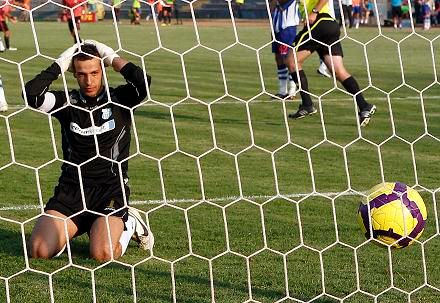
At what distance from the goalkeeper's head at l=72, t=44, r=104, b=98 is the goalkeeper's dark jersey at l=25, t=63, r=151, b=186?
98 mm

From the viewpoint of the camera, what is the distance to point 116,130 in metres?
5.96

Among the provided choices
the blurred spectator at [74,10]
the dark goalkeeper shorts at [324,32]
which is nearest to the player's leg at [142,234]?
the blurred spectator at [74,10]

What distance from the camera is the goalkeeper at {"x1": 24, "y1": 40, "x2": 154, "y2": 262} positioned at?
564 centimetres

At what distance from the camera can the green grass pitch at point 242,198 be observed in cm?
503

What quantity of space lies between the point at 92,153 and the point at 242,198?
139cm

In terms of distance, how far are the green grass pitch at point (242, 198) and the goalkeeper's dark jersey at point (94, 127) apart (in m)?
0.17

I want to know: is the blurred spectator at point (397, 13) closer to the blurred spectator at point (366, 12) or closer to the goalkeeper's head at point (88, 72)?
the blurred spectator at point (366, 12)

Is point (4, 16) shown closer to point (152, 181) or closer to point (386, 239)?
point (152, 181)

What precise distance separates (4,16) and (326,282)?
20.3 metres

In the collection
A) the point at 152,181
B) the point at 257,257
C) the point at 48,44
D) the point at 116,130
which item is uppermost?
the point at 116,130

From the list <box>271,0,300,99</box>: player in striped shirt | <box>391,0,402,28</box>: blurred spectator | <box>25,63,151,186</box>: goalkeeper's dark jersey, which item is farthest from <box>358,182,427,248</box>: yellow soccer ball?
<box>391,0,402,28</box>: blurred spectator

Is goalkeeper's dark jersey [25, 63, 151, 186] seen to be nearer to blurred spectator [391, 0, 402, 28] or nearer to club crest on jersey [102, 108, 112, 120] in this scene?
club crest on jersey [102, 108, 112, 120]

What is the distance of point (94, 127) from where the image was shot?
584 centimetres

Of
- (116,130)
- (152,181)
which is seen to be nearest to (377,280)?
(116,130)
